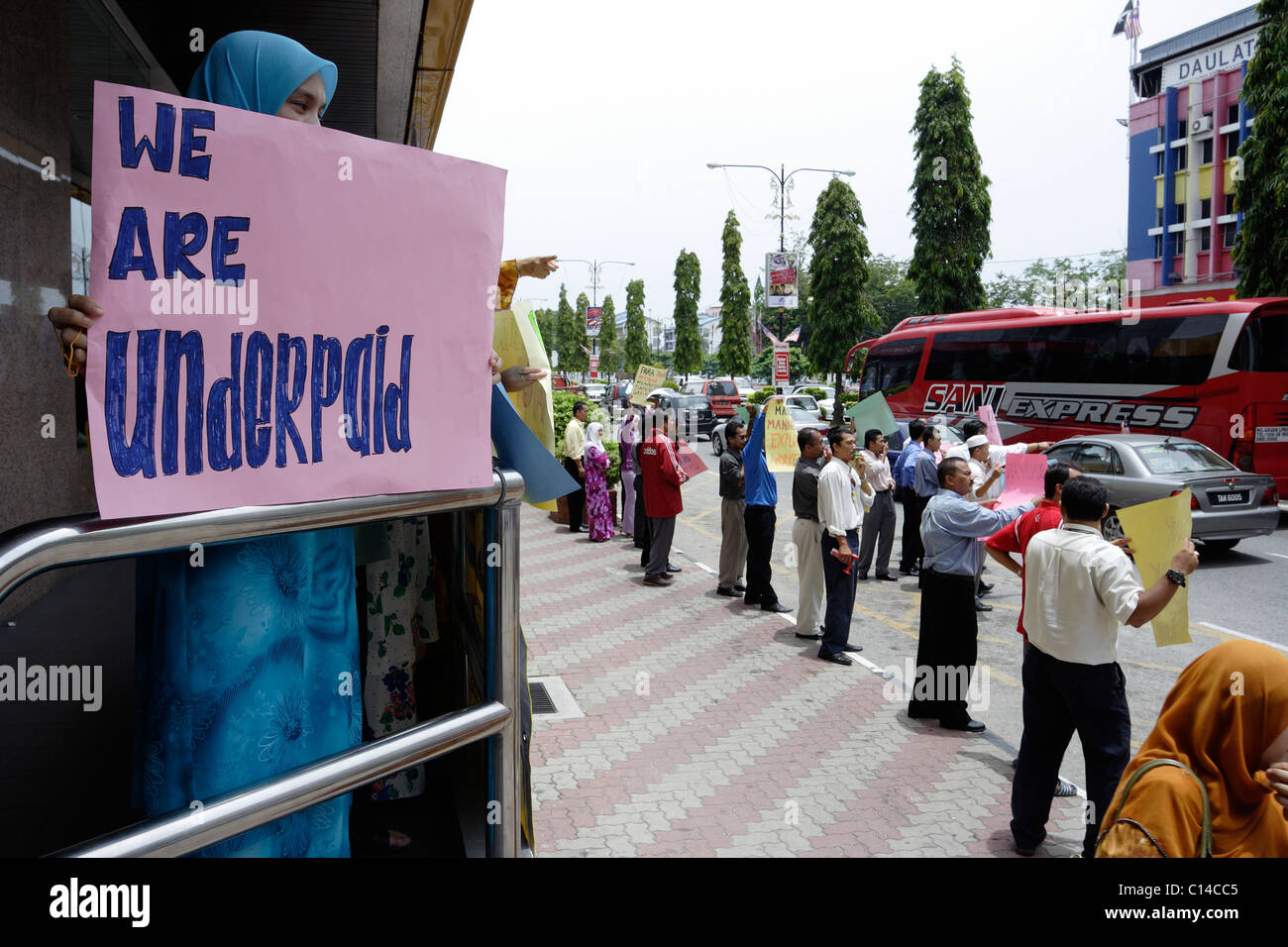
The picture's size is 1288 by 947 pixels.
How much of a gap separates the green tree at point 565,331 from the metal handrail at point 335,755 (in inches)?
3624

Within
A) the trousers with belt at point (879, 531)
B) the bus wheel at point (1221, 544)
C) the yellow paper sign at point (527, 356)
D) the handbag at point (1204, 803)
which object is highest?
the yellow paper sign at point (527, 356)

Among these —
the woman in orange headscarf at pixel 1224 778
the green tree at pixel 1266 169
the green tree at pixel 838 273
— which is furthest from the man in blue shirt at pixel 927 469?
the green tree at pixel 838 273

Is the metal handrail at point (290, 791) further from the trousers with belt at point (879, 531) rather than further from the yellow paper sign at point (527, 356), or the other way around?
the trousers with belt at point (879, 531)

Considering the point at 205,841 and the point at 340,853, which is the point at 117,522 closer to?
the point at 205,841

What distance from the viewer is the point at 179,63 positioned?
739 centimetres

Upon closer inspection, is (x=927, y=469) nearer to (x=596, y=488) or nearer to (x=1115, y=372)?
(x=596, y=488)

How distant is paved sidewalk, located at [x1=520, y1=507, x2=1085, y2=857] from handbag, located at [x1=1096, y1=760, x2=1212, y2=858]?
2.15m

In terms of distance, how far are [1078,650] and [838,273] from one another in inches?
1271

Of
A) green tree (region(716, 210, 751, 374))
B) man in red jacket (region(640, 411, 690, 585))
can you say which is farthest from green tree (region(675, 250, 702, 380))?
man in red jacket (region(640, 411, 690, 585))

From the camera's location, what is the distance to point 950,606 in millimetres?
6066

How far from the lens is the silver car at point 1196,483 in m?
11.3

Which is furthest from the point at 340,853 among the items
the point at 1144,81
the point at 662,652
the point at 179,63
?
the point at 1144,81
